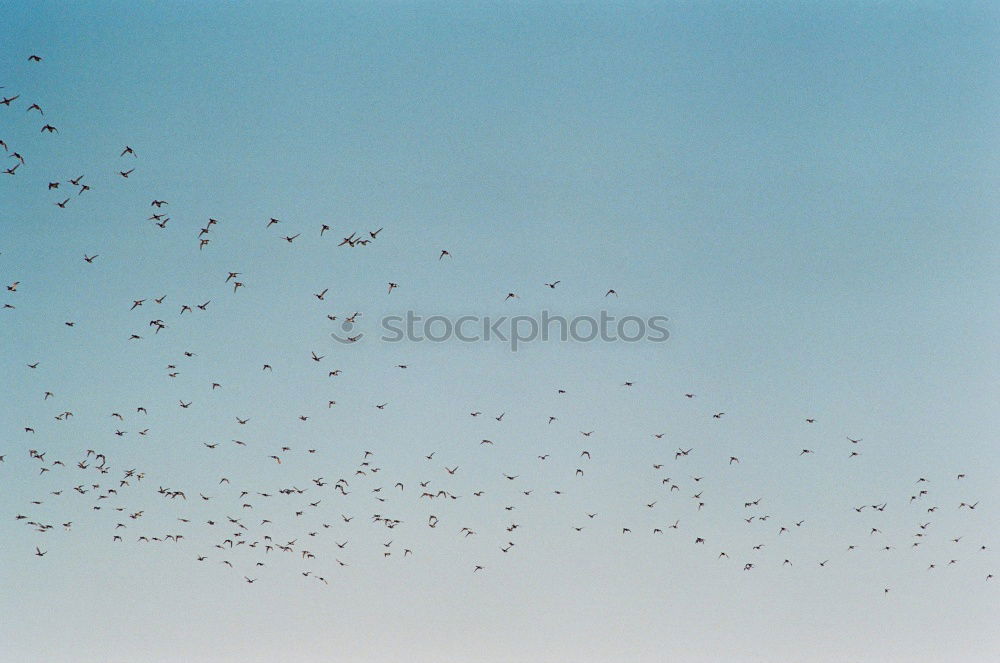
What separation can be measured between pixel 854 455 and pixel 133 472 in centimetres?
2887

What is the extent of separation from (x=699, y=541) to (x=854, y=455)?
23.6 ft

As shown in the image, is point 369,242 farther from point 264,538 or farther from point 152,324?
point 264,538

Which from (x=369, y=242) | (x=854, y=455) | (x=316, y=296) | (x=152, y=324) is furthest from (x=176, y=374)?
(x=854, y=455)

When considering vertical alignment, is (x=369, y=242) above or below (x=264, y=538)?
above

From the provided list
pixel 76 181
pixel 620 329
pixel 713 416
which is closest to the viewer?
pixel 76 181

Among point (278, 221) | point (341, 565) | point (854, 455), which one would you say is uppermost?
point (278, 221)

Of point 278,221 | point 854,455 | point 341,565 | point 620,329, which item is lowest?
point 341,565

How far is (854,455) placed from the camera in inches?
1794

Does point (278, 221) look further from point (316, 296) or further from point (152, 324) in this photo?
point (152, 324)

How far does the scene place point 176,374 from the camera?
4309cm

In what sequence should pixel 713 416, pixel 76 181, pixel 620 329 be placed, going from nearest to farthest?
pixel 76 181 → pixel 620 329 → pixel 713 416

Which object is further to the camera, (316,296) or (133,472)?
(133,472)

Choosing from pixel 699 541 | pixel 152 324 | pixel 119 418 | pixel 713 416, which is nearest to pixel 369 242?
pixel 152 324

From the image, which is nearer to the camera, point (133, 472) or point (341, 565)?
point (133, 472)
